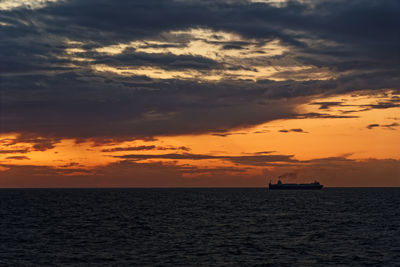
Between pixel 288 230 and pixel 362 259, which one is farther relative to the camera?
pixel 288 230

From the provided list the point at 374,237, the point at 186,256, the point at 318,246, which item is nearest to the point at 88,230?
the point at 186,256

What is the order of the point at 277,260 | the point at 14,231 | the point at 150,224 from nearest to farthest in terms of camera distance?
1. the point at 277,260
2. the point at 14,231
3. the point at 150,224

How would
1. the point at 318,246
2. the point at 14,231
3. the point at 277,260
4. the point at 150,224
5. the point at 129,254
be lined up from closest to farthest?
the point at 277,260
the point at 129,254
the point at 318,246
the point at 14,231
the point at 150,224

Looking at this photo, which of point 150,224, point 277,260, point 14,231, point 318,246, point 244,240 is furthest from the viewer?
point 150,224

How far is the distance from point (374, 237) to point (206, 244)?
2240cm

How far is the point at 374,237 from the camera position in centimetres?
6525

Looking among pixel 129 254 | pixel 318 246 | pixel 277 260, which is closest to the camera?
pixel 277 260

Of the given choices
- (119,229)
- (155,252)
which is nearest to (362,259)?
(155,252)

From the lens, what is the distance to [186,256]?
5034 centimetres

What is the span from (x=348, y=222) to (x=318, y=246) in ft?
107

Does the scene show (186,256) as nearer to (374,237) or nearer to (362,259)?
(362,259)

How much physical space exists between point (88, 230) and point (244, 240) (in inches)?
987

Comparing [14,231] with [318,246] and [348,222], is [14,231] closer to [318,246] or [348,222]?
[318,246]

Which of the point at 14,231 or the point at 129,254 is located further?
the point at 14,231
